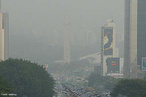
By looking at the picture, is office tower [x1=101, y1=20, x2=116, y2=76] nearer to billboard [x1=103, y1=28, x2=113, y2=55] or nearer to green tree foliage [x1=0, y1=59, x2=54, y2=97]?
billboard [x1=103, y1=28, x2=113, y2=55]

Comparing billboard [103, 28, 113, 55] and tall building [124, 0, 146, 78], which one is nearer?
tall building [124, 0, 146, 78]

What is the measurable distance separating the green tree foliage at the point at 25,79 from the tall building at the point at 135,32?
4966 cm

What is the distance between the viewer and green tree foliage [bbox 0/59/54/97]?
7175cm

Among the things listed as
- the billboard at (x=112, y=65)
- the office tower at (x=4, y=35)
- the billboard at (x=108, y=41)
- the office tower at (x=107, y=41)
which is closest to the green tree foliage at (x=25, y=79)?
the office tower at (x=4, y=35)

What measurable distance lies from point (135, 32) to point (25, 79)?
6007 cm

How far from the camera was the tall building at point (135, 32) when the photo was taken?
426 ft

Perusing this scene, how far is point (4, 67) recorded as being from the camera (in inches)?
2975

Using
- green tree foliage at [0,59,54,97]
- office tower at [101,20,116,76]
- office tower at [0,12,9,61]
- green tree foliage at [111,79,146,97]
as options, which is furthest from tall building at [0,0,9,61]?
green tree foliage at [111,79,146,97]

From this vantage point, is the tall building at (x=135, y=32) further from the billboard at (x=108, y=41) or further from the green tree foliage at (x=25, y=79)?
the green tree foliage at (x=25, y=79)

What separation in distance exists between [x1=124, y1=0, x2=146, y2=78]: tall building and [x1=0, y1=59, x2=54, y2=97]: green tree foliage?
49.7 m

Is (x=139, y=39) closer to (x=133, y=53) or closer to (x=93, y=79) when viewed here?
(x=133, y=53)

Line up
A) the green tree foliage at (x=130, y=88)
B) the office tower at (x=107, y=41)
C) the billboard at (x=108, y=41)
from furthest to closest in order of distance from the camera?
→ 1. the billboard at (x=108, y=41)
2. the office tower at (x=107, y=41)
3. the green tree foliage at (x=130, y=88)

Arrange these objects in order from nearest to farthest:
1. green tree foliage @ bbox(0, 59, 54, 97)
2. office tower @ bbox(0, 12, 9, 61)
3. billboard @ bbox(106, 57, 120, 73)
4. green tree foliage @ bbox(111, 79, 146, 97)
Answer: green tree foliage @ bbox(0, 59, 54, 97) < green tree foliage @ bbox(111, 79, 146, 97) < office tower @ bbox(0, 12, 9, 61) < billboard @ bbox(106, 57, 120, 73)

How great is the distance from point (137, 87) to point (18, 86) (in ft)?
46.9
